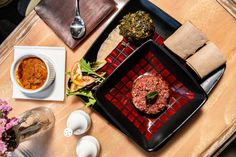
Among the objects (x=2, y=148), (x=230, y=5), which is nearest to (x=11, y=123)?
(x=2, y=148)

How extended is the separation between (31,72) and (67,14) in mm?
242

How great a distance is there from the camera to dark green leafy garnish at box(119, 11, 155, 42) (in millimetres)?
1451

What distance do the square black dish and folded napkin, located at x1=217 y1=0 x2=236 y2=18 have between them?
0.26 metres

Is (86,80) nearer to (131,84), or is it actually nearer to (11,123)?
(131,84)

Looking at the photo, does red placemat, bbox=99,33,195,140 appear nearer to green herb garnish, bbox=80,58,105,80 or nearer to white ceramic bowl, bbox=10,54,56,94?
green herb garnish, bbox=80,58,105,80

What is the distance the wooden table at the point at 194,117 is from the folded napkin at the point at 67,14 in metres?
0.03

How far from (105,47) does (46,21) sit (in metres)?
0.23

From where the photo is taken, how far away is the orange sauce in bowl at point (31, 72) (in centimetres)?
150

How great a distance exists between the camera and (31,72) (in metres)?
1.51

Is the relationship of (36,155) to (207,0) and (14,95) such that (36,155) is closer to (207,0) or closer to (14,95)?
(14,95)

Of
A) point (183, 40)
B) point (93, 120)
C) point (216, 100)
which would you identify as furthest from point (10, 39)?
point (216, 100)

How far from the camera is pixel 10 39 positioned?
157 centimetres

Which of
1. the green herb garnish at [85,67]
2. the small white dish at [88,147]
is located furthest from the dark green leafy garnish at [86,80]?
the small white dish at [88,147]

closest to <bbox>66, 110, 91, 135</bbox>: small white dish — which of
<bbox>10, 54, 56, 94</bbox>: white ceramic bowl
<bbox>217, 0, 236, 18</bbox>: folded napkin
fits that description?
<bbox>10, 54, 56, 94</bbox>: white ceramic bowl
